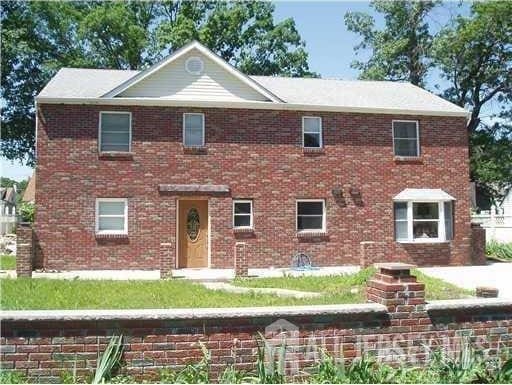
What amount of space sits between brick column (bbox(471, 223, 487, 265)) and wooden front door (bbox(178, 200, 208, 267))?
1101 cm

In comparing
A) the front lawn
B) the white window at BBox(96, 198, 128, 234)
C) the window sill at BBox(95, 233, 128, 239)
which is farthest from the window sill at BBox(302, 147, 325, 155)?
the window sill at BBox(95, 233, 128, 239)

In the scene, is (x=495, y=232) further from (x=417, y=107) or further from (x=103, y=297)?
(x=103, y=297)

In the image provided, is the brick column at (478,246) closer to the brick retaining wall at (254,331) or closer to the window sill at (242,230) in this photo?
the window sill at (242,230)

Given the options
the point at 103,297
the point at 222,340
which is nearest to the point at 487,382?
the point at 222,340

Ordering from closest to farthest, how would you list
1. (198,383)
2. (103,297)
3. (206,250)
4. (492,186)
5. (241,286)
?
(198,383) → (103,297) → (241,286) → (206,250) → (492,186)

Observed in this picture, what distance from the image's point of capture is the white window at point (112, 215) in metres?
18.5

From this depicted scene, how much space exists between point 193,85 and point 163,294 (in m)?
10.00

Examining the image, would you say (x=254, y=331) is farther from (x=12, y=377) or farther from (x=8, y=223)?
(x=8, y=223)

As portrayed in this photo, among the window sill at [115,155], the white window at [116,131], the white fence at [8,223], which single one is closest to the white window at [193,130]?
the white window at [116,131]

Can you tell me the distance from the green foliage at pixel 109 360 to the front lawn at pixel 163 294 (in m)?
4.09

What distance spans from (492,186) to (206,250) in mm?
29077

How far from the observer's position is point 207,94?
19406 mm

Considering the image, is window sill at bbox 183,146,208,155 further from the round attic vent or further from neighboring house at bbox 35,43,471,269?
the round attic vent

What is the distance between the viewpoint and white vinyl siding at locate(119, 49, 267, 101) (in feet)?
62.6
